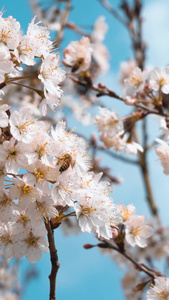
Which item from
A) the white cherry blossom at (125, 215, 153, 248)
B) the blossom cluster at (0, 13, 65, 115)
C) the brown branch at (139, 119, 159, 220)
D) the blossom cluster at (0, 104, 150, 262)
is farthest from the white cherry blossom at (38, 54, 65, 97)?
the brown branch at (139, 119, 159, 220)

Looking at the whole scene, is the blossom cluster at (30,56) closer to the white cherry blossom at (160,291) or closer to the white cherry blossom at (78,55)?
the white cherry blossom at (160,291)

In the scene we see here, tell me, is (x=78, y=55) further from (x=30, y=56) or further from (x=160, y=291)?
(x=160, y=291)

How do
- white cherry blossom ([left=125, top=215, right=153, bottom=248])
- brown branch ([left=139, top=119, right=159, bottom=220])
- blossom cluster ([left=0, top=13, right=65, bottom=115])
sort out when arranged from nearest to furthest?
blossom cluster ([left=0, top=13, right=65, bottom=115]), white cherry blossom ([left=125, top=215, right=153, bottom=248]), brown branch ([left=139, top=119, right=159, bottom=220])

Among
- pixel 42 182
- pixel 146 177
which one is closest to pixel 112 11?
pixel 146 177

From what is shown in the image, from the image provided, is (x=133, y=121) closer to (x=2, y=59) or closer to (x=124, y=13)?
(x=2, y=59)

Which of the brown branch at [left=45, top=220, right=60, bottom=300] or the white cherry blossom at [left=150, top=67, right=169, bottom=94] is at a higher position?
the white cherry blossom at [left=150, top=67, right=169, bottom=94]

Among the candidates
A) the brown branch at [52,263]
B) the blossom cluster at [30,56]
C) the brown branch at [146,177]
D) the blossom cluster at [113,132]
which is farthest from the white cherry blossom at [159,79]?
the brown branch at [146,177]

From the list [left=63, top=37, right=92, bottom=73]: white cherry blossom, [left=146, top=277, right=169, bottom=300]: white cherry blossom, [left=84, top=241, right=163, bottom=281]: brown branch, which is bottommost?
[left=84, top=241, right=163, bottom=281]: brown branch

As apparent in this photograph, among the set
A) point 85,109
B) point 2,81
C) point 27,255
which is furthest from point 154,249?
point 2,81

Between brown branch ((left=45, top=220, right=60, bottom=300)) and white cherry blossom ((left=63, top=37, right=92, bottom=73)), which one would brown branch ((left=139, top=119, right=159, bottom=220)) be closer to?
white cherry blossom ((left=63, top=37, right=92, bottom=73))

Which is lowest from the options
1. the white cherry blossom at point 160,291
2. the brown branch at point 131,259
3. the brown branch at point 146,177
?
the brown branch at point 146,177
